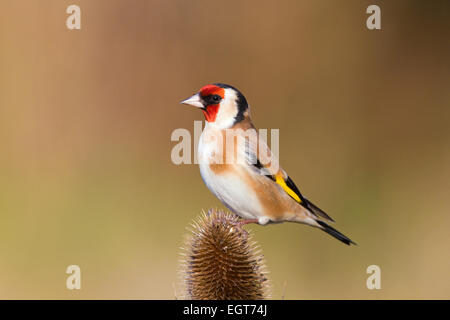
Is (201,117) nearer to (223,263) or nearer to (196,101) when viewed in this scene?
(196,101)

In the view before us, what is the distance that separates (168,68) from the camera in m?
9.30

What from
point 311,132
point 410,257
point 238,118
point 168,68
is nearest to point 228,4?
point 168,68

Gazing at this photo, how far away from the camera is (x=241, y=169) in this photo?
432cm

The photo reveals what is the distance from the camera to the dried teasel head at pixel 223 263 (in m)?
4.04

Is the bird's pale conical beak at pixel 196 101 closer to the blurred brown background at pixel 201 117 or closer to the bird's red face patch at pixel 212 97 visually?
the bird's red face patch at pixel 212 97

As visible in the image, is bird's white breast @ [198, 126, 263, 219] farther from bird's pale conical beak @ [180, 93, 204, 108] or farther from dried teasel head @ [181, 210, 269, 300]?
bird's pale conical beak @ [180, 93, 204, 108]

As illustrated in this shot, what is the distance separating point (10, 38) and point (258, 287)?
6.90 meters

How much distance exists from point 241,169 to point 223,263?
696 mm

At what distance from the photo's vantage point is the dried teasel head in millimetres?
4043

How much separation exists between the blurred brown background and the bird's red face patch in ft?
12.3

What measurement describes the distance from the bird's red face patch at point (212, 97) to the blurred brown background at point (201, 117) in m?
3.74

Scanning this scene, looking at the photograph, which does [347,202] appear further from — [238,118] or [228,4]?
[238,118]

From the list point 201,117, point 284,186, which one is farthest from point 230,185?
point 201,117

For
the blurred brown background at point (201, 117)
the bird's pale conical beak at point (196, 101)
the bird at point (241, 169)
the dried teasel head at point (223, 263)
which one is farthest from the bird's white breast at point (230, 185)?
the blurred brown background at point (201, 117)
